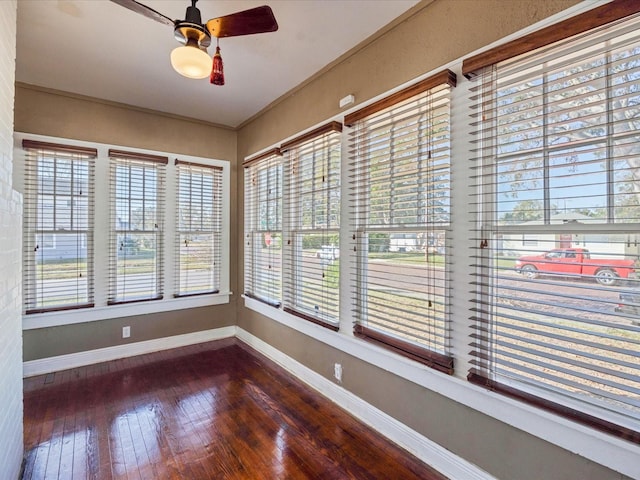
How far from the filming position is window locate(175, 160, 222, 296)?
13.1ft

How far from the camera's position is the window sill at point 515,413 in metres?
1.26

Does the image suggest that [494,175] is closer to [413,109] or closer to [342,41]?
[413,109]

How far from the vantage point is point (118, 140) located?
11.8 feet

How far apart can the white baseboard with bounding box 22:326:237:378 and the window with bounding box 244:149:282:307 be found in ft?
2.60

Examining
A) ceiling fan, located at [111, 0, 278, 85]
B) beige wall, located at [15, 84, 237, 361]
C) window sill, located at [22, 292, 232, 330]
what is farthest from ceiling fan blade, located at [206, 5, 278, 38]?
window sill, located at [22, 292, 232, 330]

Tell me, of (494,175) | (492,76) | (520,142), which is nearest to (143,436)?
(494,175)

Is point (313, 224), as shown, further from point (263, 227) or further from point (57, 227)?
point (57, 227)

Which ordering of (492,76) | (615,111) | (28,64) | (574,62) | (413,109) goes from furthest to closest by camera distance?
(28,64) < (413,109) < (492,76) < (574,62) < (615,111)

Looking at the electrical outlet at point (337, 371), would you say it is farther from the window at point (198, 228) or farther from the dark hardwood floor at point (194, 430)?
the window at point (198, 228)

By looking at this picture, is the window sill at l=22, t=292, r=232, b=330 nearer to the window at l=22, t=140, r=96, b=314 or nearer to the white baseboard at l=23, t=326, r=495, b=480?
the window at l=22, t=140, r=96, b=314

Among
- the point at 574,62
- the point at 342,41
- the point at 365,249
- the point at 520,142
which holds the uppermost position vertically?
the point at 342,41

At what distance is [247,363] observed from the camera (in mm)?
3504

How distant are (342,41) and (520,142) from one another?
5.13 feet

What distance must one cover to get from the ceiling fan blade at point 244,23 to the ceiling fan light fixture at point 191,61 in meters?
0.16
